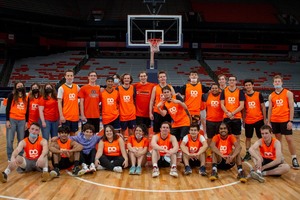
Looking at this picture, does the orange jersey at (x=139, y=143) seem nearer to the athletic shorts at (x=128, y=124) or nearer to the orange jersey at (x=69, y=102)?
the athletic shorts at (x=128, y=124)

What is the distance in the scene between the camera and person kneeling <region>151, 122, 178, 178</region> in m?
5.90

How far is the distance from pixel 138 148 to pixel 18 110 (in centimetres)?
238

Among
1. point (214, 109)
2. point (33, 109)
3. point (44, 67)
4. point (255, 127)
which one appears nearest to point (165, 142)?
point (214, 109)

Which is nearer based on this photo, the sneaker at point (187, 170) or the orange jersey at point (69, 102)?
the sneaker at point (187, 170)

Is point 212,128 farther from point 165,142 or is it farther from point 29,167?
point 29,167

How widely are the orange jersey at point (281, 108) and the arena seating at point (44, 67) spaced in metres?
15.8

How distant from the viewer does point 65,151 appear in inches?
237

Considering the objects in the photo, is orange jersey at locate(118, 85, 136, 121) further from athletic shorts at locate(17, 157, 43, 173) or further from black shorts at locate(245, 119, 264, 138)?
black shorts at locate(245, 119, 264, 138)

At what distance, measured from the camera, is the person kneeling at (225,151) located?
587cm

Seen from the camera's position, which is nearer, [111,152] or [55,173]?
[55,173]

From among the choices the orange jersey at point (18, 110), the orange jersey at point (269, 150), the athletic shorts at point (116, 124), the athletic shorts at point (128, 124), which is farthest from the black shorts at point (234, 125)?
the orange jersey at point (18, 110)

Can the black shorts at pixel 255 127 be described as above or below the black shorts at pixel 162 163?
above

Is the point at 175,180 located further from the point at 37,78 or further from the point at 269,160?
the point at 37,78

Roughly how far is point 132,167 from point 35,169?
174 centimetres
